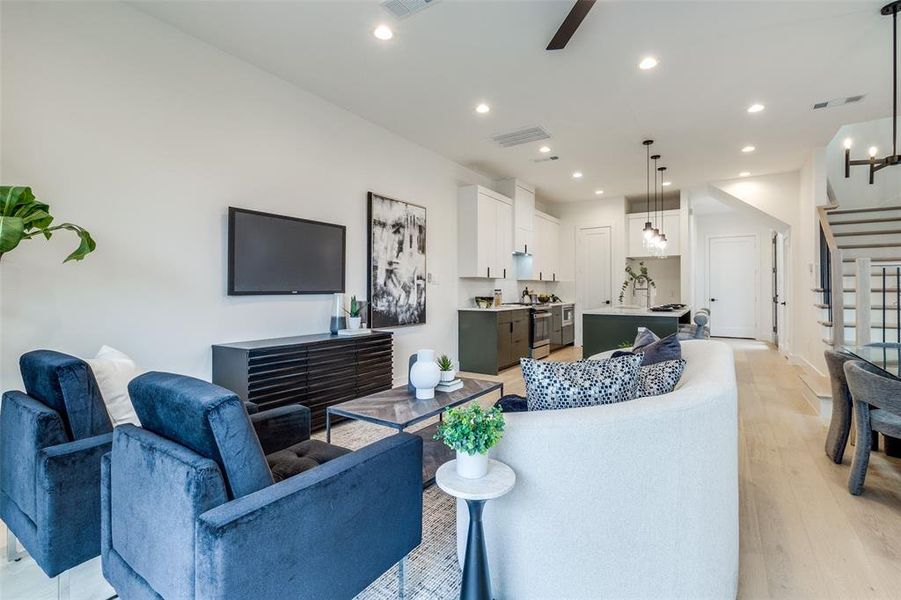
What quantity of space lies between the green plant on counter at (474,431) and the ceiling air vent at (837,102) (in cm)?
504

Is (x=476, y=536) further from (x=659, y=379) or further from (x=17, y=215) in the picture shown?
(x=17, y=215)

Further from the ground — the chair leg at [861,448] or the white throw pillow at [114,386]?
the white throw pillow at [114,386]

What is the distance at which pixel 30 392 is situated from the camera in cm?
189

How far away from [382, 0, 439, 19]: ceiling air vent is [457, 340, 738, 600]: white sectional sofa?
2.62 metres

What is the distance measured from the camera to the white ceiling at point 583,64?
2.75m

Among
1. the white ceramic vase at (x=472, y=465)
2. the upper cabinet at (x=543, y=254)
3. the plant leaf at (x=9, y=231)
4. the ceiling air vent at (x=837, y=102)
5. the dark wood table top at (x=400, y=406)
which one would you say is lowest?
the dark wood table top at (x=400, y=406)

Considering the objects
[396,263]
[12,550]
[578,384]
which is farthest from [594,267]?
[12,550]

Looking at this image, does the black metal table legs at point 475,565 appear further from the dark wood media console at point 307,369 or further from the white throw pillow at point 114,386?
the dark wood media console at point 307,369

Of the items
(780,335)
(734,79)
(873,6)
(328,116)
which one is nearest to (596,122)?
(734,79)

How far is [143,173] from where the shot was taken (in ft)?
9.00

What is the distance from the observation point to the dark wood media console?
301cm

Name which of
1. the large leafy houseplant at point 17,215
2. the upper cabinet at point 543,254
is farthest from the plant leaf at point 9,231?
the upper cabinet at point 543,254

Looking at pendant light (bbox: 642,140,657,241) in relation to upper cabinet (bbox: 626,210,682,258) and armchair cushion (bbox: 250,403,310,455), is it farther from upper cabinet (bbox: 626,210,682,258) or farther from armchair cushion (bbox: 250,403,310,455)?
armchair cushion (bbox: 250,403,310,455)

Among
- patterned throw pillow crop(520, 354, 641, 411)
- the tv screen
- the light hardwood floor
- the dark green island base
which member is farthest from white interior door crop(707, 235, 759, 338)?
patterned throw pillow crop(520, 354, 641, 411)
